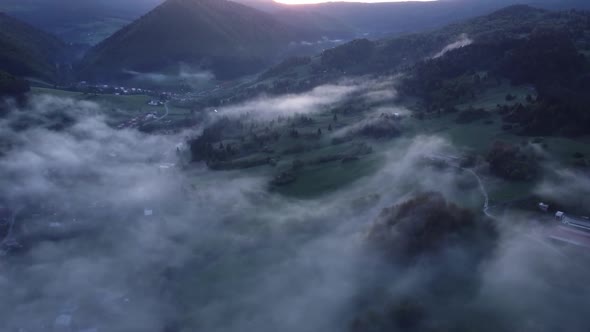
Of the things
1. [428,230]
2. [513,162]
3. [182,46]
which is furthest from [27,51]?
[513,162]

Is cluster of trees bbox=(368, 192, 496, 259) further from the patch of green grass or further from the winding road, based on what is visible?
the patch of green grass

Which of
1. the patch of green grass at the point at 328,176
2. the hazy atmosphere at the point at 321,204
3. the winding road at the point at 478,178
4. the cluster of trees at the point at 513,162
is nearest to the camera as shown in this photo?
the hazy atmosphere at the point at 321,204

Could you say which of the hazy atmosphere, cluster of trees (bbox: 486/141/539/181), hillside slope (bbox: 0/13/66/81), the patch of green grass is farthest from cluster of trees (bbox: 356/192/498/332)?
hillside slope (bbox: 0/13/66/81)

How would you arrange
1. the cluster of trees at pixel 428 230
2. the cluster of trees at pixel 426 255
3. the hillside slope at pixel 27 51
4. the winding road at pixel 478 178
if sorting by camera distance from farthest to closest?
the hillside slope at pixel 27 51 < the winding road at pixel 478 178 < the cluster of trees at pixel 428 230 < the cluster of trees at pixel 426 255

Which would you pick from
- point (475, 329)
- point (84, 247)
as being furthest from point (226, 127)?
point (475, 329)

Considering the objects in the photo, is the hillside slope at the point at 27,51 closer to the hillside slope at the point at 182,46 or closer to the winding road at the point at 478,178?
the hillside slope at the point at 182,46

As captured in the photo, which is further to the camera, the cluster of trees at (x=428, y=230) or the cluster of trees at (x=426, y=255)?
the cluster of trees at (x=428, y=230)

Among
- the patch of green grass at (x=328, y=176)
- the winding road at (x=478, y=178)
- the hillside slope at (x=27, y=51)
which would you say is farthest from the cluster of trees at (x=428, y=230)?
the hillside slope at (x=27, y=51)
